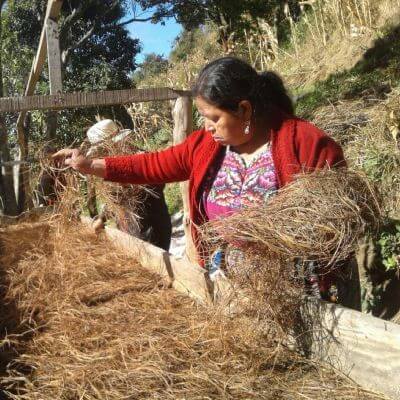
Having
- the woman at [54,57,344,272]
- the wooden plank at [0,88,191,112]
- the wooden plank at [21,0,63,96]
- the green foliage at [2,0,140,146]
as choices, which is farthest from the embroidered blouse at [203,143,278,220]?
the green foliage at [2,0,140,146]

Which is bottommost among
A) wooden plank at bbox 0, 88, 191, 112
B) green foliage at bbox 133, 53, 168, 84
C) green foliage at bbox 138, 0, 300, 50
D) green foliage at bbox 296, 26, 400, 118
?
wooden plank at bbox 0, 88, 191, 112

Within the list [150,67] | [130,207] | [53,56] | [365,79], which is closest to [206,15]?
[365,79]

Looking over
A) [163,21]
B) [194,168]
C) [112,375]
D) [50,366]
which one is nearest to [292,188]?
[194,168]

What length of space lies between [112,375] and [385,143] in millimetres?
3276

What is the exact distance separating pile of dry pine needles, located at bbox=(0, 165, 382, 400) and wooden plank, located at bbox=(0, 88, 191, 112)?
1068mm

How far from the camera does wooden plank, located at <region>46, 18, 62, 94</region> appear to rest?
15.1 feet

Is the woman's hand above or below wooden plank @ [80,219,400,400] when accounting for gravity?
above

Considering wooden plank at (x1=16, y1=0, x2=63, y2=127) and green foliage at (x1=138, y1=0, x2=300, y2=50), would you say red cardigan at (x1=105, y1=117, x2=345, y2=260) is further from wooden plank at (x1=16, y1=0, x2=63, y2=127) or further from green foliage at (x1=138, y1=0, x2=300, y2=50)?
green foliage at (x1=138, y1=0, x2=300, y2=50)

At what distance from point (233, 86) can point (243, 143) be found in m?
0.27

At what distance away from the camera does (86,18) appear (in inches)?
555

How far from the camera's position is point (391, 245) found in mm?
→ 3844

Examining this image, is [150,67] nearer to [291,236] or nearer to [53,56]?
[53,56]

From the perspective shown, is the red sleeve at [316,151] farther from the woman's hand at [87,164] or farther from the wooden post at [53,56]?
the wooden post at [53,56]

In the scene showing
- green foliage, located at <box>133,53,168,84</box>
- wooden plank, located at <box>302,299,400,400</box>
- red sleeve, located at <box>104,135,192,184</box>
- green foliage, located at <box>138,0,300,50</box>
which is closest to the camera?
wooden plank, located at <box>302,299,400,400</box>
